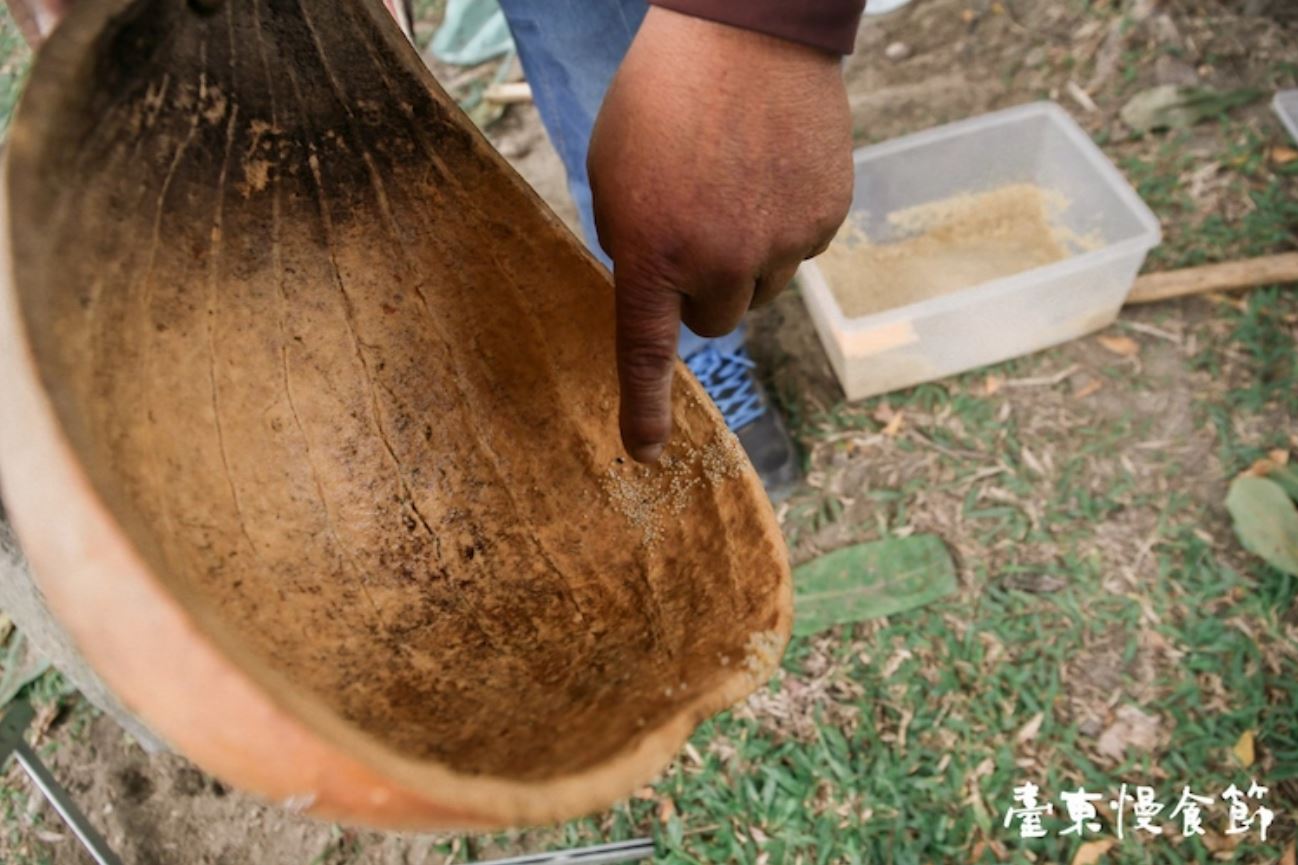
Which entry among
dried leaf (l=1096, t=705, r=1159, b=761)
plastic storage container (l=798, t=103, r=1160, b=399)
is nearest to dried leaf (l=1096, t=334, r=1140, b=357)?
plastic storage container (l=798, t=103, r=1160, b=399)

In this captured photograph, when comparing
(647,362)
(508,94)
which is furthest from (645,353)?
(508,94)

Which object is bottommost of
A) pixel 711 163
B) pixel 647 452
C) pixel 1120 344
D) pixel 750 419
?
pixel 1120 344

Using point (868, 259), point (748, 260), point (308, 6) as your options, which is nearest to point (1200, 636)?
point (868, 259)

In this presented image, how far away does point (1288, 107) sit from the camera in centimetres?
195

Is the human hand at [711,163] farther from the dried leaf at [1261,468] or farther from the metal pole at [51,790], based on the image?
the dried leaf at [1261,468]

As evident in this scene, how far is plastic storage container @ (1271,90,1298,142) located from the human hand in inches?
70.1

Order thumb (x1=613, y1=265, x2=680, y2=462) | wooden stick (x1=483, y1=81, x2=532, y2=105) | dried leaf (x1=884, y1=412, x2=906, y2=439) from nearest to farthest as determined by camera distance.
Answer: thumb (x1=613, y1=265, x2=680, y2=462), dried leaf (x1=884, y1=412, x2=906, y2=439), wooden stick (x1=483, y1=81, x2=532, y2=105)

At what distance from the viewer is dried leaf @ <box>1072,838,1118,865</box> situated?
128 centimetres

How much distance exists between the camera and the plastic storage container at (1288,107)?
1.93 metres

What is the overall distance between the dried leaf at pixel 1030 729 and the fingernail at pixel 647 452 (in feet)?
3.03

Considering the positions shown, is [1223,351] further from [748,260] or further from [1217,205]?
[748,260]

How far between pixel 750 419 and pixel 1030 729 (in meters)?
0.68

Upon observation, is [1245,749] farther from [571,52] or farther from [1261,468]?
[571,52]

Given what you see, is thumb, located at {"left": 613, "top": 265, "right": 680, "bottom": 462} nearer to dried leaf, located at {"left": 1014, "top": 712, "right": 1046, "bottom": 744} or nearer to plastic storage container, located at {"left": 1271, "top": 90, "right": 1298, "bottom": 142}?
dried leaf, located at {"left": 1014, "top": 712, "right": 1046, "bottom": 744}
